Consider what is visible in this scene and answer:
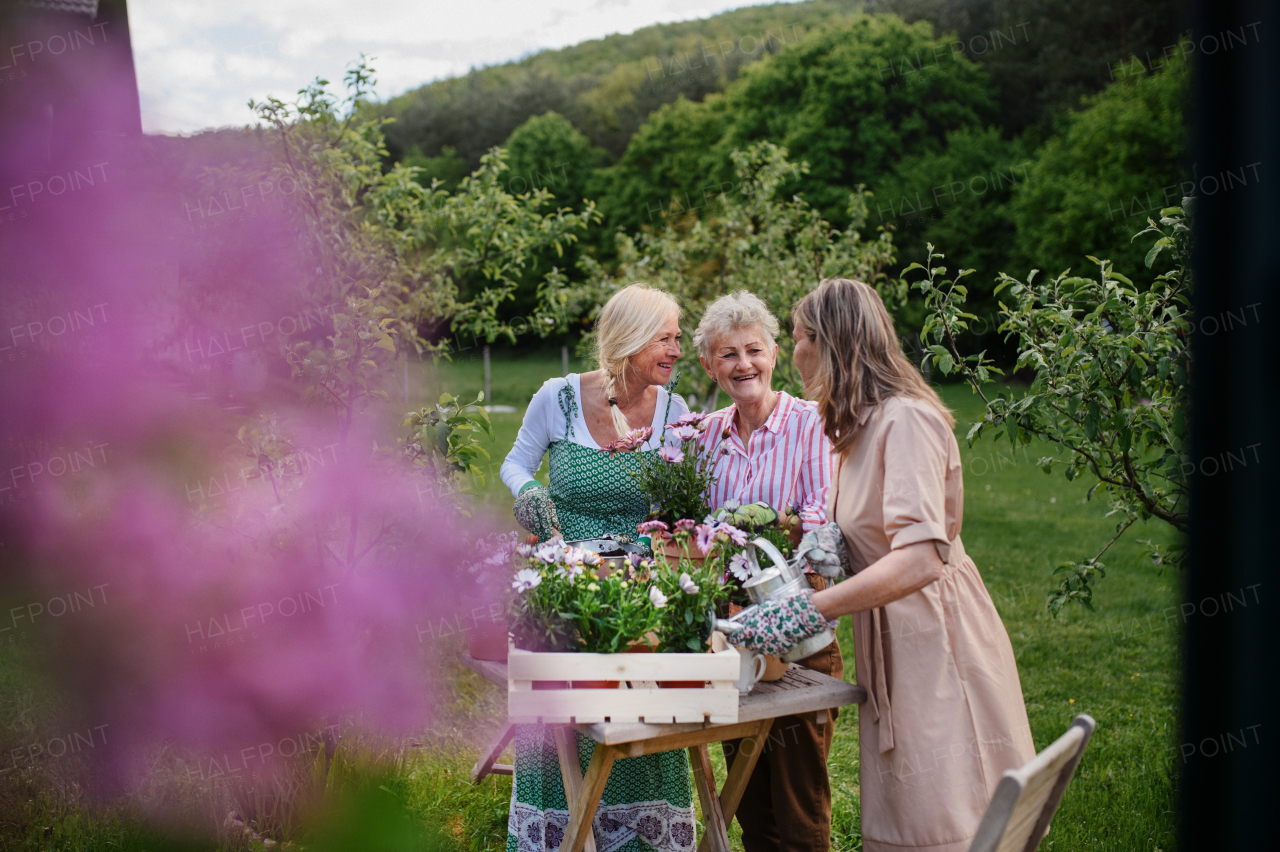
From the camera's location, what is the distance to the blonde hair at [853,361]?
75.9 inches

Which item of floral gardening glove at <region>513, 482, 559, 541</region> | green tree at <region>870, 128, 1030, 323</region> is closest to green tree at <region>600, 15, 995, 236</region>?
green tree at <region>870, 128, 1030, 323</region>

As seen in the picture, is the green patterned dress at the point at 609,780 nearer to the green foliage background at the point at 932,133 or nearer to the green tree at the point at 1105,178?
the green foliage background at the point at 932,133

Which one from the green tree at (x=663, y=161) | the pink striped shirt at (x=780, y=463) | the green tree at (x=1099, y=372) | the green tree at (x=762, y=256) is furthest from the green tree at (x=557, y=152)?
the pink striped shirt at (x=780, y=463)

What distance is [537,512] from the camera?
2.50 m

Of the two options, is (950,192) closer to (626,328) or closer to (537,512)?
(626,328)

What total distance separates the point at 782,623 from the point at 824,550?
0.21 meters

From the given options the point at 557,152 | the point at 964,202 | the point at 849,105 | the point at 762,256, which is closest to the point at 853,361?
the point at 762,256

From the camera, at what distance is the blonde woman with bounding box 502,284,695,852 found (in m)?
2.50

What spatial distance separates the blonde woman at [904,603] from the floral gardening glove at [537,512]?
0.86m

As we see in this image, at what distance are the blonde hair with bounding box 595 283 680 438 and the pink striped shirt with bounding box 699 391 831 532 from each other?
414 mm

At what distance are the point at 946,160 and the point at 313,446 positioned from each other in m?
27.9

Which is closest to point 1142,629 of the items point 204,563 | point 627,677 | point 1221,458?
point 627,677

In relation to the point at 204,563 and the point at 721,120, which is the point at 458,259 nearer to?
the point at 204,563

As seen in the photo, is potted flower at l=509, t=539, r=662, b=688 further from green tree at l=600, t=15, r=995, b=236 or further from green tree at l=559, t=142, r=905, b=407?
green tree at l=600, t=15, r=995, b=236
